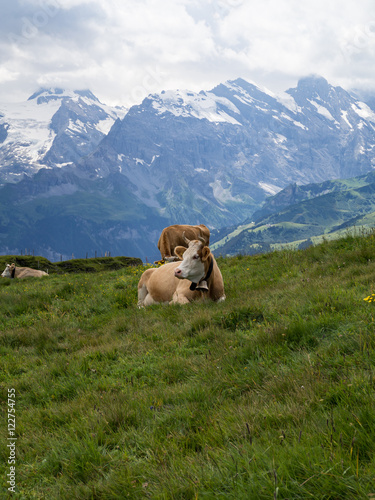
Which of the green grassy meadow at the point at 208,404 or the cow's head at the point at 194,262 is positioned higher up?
the cow's head at the point at 194,262

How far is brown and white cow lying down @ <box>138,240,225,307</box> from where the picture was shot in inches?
387

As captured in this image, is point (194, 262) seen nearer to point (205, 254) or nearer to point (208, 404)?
point (205, 254)

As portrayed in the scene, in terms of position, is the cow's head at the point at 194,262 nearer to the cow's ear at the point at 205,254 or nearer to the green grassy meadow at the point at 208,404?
the cow's ear at the point at 205,254

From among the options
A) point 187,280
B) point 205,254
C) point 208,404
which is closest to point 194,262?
point 205,254

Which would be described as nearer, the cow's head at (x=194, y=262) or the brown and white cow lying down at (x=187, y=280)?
the cow's head at (x=194, y=262)

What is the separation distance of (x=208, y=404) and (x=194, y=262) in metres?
5.63

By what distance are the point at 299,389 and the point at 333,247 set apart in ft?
35.3

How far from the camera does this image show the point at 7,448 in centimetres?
436

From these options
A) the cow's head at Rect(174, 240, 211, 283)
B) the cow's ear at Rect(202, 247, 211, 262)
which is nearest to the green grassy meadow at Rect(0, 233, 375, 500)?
the cow's head at Rect(174, 240, 211, 283)

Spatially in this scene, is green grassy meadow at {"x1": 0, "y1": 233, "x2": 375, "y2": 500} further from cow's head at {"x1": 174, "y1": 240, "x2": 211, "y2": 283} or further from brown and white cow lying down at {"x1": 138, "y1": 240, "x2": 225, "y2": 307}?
brown and white cow lying down at {"x1": 138, "y1": 240, "x2": 225, "y2": 307}

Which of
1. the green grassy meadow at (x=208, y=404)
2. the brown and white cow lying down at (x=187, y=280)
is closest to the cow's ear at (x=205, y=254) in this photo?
the brown and white cow lying down at (x=187, y=280)

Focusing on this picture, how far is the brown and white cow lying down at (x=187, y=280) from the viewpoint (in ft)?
32.3

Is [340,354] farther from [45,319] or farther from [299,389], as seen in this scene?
[45,319]

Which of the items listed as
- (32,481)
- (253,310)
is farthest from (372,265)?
(32,481)
